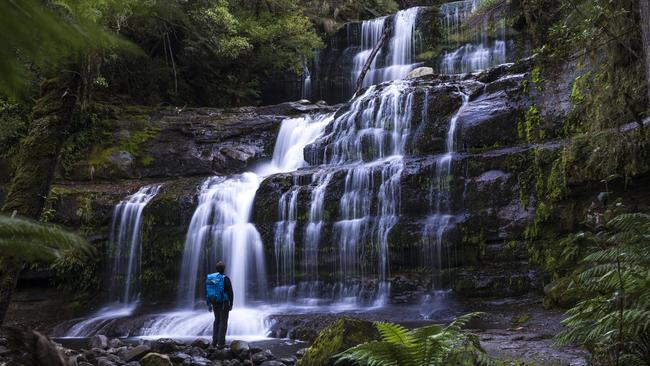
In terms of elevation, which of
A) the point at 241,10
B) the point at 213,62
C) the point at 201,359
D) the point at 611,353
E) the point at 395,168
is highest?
the point at 241,10

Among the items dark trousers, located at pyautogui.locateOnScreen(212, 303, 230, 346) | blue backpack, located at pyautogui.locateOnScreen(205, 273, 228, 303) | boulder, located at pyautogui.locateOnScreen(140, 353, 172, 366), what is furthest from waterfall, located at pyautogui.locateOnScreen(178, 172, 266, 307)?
boulder, located at pyautogui.locateOnScreen(140, 353, 172, 366)

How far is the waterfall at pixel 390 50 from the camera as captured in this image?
24.0 meters

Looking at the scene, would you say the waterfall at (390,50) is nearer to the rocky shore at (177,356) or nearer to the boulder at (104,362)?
the rocky shore at (177,356)

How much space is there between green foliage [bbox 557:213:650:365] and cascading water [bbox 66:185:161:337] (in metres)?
12.3

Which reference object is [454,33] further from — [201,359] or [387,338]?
[387,338]

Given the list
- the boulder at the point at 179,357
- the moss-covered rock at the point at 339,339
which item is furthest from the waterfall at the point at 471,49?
the moss-covered rock at the point at 339,339

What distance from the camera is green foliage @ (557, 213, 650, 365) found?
4.10 metres

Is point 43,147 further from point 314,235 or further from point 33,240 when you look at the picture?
point 314,235

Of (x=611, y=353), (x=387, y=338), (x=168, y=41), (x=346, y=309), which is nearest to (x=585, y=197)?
(x=346, y=309)

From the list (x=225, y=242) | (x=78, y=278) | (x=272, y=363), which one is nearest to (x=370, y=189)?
(x=225, y=242)

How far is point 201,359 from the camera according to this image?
25.6 ft

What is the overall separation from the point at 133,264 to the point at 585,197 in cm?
1142

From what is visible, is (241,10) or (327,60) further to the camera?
(327,60)

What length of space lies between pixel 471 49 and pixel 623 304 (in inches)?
779
